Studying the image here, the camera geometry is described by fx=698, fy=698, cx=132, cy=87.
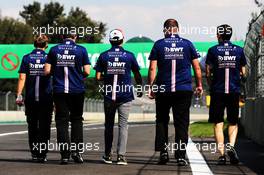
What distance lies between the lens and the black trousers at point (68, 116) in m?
9.44

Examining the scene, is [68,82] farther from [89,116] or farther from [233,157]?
[89,116]

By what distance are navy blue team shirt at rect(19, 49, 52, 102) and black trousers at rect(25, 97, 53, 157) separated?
84 millimetres

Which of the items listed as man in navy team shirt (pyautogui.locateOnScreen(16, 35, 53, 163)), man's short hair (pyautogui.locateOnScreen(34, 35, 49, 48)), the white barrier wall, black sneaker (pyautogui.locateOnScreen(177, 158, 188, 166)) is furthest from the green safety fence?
black sneaker (pyautogui.locateOnScreen(177, 158, 188, 166))

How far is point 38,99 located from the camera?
32.7 feet

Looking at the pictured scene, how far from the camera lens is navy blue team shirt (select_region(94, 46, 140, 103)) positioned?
9484 millimetres

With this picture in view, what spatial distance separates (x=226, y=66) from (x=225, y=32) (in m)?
0.47

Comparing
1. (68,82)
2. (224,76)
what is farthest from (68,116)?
(224,76)

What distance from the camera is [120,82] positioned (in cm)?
952

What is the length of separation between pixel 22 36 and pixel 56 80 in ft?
205

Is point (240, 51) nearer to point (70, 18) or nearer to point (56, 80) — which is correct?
point (56, 80)

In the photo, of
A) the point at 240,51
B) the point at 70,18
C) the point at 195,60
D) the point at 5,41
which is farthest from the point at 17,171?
the point at 70,18

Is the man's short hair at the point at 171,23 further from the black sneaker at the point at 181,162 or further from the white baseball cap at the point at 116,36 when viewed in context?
the black sneaker at the point at 181,162

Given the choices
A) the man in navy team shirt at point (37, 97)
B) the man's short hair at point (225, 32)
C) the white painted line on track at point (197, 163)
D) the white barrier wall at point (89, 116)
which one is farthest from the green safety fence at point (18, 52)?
the man's short hair at point (225, 32)

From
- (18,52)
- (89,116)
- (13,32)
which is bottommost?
(89,116)
